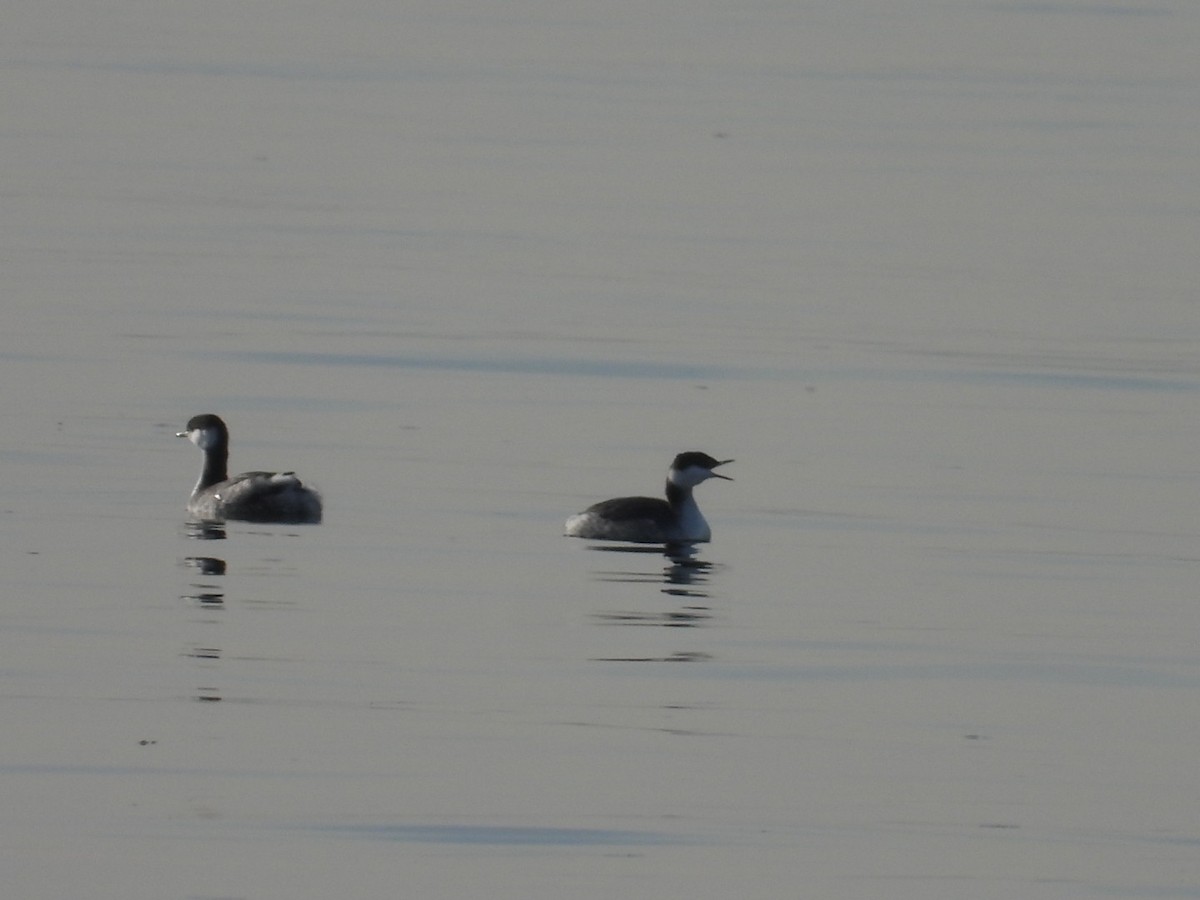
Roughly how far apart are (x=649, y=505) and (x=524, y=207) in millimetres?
18901

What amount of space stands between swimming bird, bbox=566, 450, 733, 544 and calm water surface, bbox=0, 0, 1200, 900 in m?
0.23

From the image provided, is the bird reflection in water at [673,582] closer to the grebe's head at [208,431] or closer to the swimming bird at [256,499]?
the swimming bird at [256,499]

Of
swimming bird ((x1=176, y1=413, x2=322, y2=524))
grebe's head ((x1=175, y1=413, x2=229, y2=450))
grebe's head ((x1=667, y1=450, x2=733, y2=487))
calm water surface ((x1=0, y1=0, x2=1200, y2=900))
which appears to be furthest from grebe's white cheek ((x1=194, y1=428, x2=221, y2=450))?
grebe's head ((x1=667, y1=450, x2=733, y2=487))

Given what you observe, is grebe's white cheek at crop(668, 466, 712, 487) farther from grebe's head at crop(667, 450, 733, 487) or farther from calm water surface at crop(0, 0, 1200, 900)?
calm water surface at crop(0, 0, 1200, 900)

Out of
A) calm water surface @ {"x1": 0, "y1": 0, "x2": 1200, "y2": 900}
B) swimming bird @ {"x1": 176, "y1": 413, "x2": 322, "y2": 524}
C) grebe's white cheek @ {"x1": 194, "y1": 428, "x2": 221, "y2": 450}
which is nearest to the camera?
calm water surface @ {"x1": 0, "y1": 0, "x2": 1200, "y2": 900}

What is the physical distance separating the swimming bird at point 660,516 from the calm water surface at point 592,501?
23cm

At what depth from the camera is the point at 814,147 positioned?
43.5 meters

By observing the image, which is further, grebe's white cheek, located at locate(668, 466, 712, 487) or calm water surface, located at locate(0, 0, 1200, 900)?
grebe's white cheek, located at locate(668, 466, 712, 487)

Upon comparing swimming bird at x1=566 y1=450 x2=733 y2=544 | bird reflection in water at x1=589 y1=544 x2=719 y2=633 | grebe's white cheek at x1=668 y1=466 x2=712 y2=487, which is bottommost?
bird reflection in water at x1=589 y1=544 x2=719 y2=633

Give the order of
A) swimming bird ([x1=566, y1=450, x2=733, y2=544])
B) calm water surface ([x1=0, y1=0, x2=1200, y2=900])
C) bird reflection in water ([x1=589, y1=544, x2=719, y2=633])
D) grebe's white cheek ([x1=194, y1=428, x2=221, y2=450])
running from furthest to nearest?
grebe's white cheek ([x1=194, y1=428, x2=221, y2=450]) → swimming bird ([x1=566, y1=450, x2=733, y2=544]) → bird reflection in water ([x1=589, y1=544, x2=719, y2=633]) → calm water surface ([x1=0, y1=0, x2=1200, y2=900])

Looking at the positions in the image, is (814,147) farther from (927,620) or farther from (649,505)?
(927,620)

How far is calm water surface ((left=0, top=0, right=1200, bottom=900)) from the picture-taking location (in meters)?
10.5

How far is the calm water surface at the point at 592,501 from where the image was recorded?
34.5 ft

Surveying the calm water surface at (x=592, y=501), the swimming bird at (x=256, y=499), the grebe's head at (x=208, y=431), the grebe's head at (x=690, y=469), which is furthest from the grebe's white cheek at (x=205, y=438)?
the grebe's head at (x=690, y=469)
